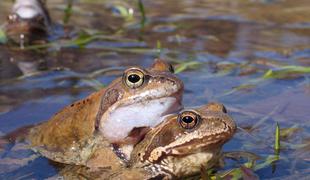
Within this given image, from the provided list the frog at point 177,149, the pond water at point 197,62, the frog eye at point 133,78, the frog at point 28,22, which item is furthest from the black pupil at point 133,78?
A: the frog at point 28,22

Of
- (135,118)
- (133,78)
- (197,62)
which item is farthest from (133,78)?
(197,62)

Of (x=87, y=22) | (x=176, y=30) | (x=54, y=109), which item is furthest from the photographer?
(x=87, y=22)

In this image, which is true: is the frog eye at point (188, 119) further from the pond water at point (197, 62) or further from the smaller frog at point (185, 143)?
the pond water at point (197, 62)

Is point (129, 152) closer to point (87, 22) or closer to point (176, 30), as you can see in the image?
point (176, 30)

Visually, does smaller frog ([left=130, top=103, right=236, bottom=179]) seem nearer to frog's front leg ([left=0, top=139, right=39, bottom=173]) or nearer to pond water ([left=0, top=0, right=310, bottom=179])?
pond water ([left=0, top=0, right=310, bottom=179])

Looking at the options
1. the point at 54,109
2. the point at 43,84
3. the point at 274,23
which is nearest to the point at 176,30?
the point at 274,23

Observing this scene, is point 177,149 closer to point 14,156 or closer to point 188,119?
point 188,119
